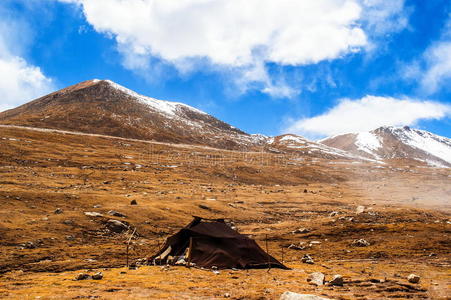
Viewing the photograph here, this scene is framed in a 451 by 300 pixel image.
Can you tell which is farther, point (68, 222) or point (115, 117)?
point (115, 117)

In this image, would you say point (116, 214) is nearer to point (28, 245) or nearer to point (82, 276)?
point (28, 245)

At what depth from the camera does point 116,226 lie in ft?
81.0

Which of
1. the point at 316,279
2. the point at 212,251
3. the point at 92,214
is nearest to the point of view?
the point at 316,279

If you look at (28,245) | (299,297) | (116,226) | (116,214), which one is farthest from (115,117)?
(299,297)

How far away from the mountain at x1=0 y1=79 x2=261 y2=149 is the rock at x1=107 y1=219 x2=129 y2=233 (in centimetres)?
9584

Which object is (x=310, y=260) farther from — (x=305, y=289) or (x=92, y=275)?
(x=92, y=275)

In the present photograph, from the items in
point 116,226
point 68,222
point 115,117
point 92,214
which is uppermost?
point 115,117

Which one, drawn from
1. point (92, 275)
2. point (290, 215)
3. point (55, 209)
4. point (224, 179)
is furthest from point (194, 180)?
point (92, 275)

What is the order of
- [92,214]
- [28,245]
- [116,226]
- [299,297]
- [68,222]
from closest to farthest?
1. [299,297]
2. [28,245]
3. [68,222]
4. [116,226]
5. [92,214]

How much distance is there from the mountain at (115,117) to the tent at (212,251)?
104474 mm

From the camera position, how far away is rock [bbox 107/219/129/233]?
24391 millimetres

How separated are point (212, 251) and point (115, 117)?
131 metres

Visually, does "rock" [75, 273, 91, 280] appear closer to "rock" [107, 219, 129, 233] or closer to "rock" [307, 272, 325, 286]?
"rock" [307, 272, 325, 286]

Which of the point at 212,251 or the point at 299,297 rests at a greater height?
the point at 299,297
